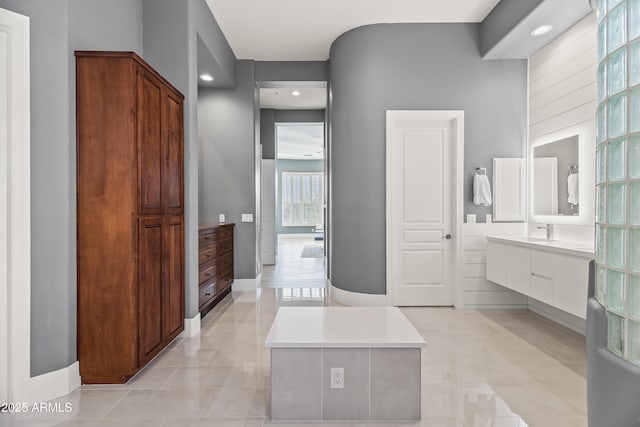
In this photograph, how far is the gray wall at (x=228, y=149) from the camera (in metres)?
5.22

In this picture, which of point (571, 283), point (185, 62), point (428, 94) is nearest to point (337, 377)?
point (571, 283)

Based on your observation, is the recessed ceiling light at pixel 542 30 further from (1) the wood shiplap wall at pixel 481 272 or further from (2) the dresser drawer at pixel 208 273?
(2) the dresser drawer at pixel 208 273

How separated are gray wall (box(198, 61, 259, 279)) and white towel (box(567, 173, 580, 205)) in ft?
12.3

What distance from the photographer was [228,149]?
17.1 feet

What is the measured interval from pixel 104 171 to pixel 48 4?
1.03 metres

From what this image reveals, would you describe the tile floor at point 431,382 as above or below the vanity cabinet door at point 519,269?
below

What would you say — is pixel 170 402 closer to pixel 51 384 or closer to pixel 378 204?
pixel 51 384

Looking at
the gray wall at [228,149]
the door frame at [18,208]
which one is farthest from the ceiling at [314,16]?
the door frame at [18,208]

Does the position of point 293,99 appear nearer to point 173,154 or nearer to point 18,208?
point 173,154

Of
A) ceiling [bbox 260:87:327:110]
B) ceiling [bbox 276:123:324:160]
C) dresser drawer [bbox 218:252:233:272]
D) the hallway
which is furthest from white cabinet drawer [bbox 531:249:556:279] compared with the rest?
ceiling [bbox 276:123:324:160]

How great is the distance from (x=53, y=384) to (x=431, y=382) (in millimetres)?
2364

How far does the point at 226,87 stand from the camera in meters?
5.22

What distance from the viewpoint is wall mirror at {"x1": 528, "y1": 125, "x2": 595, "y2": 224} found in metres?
3.39

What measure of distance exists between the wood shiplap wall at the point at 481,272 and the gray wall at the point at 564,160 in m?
0.66
